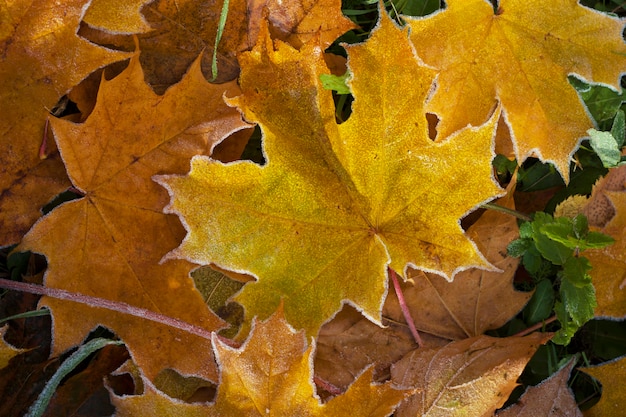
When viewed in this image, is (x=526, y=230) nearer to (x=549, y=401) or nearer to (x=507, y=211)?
(x=507, y=211)

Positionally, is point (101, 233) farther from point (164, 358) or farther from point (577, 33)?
point (577, 33)

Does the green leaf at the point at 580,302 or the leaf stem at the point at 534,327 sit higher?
the green leaf at the point at 580,302

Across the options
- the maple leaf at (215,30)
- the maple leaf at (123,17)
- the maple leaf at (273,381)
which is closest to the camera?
the maple leaf at (273,381)

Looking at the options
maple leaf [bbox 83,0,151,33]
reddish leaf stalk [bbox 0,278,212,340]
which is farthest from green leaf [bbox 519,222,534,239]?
maple leaf [bbox 83,0,151,33]

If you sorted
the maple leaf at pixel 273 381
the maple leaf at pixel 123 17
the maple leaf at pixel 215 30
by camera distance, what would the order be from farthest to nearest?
the maple leaf at pixel 215 30 → the maple leaf at pixel 123 17 → the maple leaf at pixel 273 381

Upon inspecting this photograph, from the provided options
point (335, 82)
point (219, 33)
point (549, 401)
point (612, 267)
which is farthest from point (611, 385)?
point (219, 33)

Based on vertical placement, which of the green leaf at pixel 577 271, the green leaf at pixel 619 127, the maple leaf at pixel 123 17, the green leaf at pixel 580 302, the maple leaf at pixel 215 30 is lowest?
the green leaf at pixel 580 302

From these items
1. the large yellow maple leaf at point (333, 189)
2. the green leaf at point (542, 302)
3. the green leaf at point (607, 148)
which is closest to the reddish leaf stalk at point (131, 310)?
the large yellow maple leaf at point (333, 189)

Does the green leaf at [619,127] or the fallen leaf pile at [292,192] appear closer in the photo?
the fallen leaf pile at [292,192]

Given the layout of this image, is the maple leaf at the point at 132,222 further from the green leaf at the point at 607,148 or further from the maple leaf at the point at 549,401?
the green leaf at the point at 607,148
